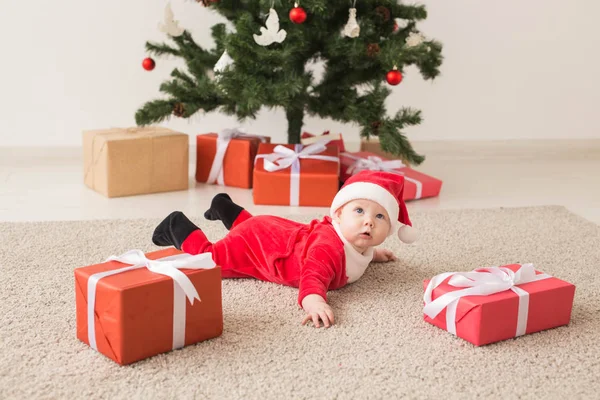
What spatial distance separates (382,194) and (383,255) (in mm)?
311

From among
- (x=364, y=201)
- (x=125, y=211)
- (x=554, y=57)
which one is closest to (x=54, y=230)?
(x=125, y=211)

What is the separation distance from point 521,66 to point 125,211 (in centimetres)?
197

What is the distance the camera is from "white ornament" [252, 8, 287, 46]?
95.8 inches

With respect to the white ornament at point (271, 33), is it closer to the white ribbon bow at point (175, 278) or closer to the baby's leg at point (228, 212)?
the baby's leg at point (228, 212)

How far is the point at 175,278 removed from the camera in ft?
4.66

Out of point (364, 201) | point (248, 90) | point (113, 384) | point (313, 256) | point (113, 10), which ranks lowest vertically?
point (113, 384)

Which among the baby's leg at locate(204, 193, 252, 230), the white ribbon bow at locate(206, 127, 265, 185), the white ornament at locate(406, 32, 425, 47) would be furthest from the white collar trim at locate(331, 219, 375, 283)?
the white ribbon bow at locate(206, 127, 265, 185)

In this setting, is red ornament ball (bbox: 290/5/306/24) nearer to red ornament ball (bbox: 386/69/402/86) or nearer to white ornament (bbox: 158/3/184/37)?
red ornament ball (bbox: 386/69/402/86)

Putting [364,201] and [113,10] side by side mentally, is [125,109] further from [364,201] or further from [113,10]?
[364,201]

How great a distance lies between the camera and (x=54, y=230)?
7.27 ft

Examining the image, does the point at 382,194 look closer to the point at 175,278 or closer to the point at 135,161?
the point at 175,278

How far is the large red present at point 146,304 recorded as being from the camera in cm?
138

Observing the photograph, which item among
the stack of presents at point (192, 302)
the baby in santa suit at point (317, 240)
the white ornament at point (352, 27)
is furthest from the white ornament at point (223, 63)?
the stack of presents at point (192, 302)

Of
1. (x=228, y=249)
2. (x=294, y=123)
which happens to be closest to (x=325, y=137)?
(x=294, y=123)
